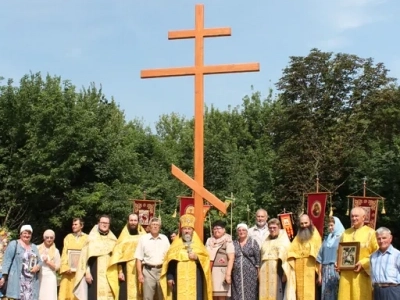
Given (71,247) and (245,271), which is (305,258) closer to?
(245,271)

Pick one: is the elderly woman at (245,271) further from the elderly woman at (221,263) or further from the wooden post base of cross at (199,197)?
the wooden post base of cross at (199,197)

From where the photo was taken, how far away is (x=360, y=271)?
32.5ft

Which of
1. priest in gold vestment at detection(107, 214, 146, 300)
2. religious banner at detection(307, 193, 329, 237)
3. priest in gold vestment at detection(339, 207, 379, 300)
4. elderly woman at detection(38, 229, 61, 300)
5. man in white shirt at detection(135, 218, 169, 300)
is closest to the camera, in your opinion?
priest in gold vestment at detection(339, 207, 379, 300)

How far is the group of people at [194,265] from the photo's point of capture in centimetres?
1059

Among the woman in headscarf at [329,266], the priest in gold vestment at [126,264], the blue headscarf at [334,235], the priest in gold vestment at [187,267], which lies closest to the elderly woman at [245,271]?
the priest in gold vestment at [187,267]

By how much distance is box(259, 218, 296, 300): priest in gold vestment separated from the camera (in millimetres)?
10695

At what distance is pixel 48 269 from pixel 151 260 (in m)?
1.99

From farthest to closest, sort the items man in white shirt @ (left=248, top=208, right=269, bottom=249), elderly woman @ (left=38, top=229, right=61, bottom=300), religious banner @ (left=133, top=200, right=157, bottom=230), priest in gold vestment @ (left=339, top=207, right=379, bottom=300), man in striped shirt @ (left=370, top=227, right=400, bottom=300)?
religious banner @ (left=133, top=200, right=157, bottom=230)
elderly woman @ (left=38, top=229, right=61, bottom=300)
man in white shirt @ (left=248, top=208, right=269, bottom=249)
priest in gold vestment @ (left=339, top=207, right=379, bottom=300)
man in striped shirt @ (left=370, top=227, right=400, bottom=300)

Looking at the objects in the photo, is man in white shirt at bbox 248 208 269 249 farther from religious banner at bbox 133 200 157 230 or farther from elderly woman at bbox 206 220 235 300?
religious banner at bbox 133 200 157 230

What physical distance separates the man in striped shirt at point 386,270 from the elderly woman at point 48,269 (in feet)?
17.4

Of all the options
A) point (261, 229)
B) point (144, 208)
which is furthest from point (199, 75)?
point (144, 208)

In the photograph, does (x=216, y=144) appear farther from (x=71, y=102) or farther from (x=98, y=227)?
(x=98, y=227)

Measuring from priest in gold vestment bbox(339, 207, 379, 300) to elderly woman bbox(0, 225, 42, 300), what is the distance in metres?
4.53

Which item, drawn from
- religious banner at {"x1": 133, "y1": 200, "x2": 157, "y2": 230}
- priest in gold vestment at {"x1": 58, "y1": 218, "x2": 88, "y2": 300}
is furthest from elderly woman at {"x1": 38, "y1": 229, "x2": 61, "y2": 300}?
religious banner at {"x1": 133, "y1": 200, "x2": 157, "y2": 230}
